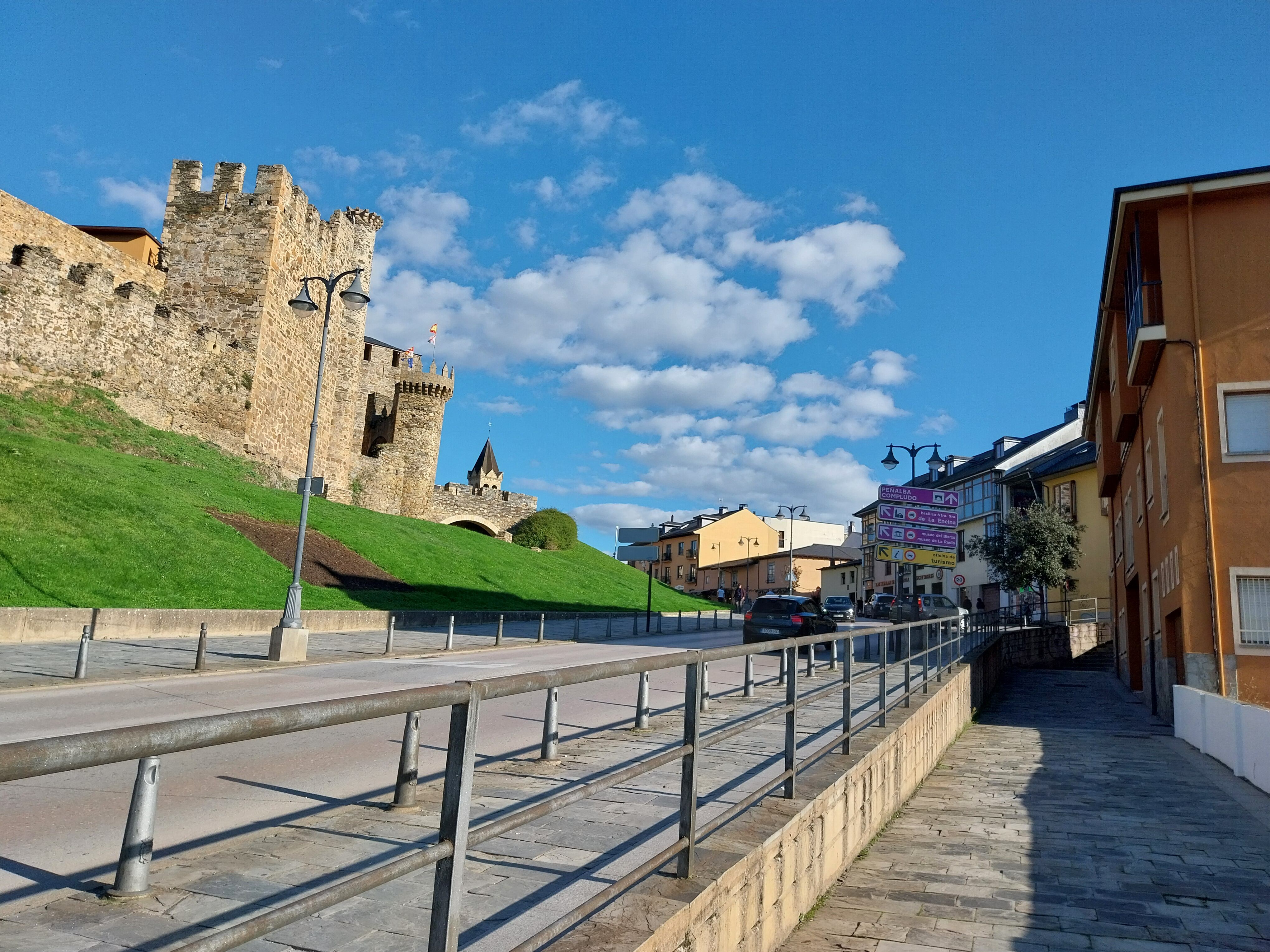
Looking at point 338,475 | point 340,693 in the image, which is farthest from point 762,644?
point 338,475

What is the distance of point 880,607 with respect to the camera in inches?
2058

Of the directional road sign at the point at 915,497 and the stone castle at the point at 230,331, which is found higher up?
the stone castle at the point at 230,331

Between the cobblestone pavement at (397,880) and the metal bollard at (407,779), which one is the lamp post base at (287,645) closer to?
the cobblestone pavement at (397,880)

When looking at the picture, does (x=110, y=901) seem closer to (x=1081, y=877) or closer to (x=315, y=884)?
(x=315, y=884)

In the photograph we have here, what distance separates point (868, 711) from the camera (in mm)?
9969

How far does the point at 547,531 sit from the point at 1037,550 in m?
33.9

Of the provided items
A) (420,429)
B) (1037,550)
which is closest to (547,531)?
(420,429)

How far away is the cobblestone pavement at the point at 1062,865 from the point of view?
5.70 m

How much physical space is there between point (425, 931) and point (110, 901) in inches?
58.6

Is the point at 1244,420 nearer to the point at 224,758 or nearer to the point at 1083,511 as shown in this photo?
the point at 224,758

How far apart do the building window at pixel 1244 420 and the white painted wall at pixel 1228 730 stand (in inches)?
165

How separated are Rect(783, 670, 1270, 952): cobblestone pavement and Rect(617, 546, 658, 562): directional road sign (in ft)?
49.1

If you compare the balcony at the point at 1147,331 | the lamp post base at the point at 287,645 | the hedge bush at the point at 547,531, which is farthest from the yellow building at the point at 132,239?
the balcony at the point at 1147,331

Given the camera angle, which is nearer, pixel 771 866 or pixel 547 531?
pixel 771 866
